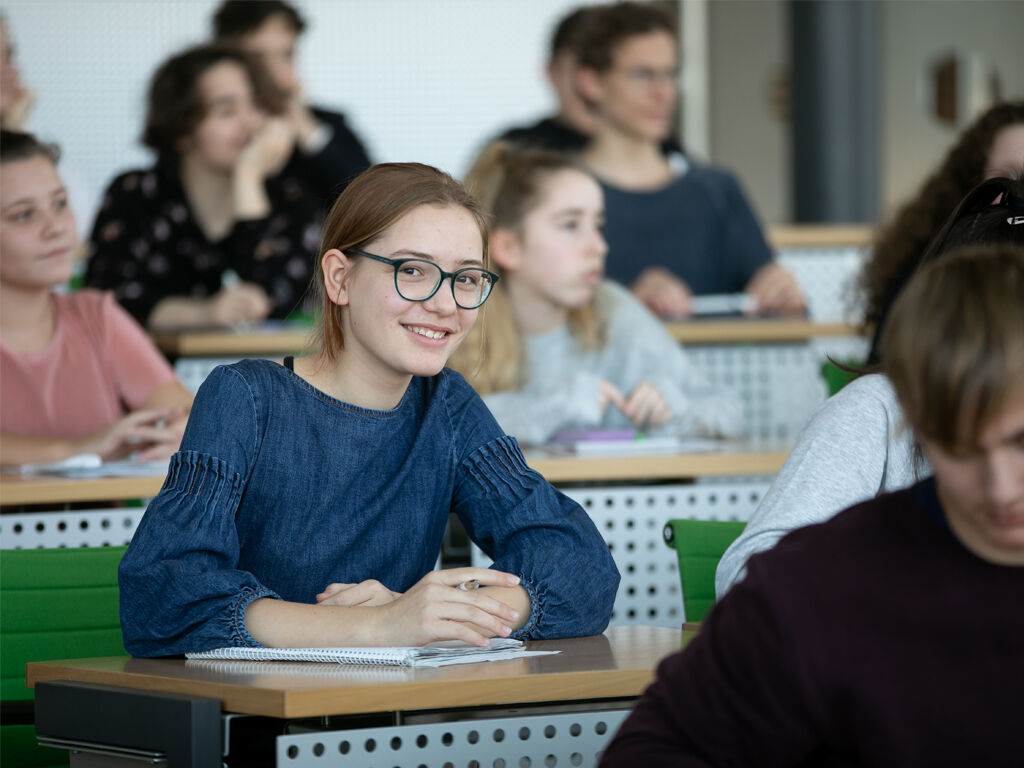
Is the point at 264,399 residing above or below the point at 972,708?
above

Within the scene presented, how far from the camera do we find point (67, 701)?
1.35 m

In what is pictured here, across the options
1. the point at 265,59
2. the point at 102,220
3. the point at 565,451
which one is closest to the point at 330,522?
the point at 565,451

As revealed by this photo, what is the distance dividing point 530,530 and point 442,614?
0.30m

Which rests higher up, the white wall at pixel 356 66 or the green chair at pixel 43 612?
the white wall at pixel 356 66

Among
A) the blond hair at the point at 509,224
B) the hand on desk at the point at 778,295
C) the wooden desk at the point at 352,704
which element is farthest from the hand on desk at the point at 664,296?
the wooden desk at the point at 352,704

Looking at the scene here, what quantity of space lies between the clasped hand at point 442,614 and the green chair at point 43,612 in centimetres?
44

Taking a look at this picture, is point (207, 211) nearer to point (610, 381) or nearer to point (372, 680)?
point (610, 381)

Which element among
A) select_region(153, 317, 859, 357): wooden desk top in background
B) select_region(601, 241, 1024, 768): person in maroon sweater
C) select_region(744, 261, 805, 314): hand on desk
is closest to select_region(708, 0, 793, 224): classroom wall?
select_region(744, 261, 805, 314): hand on desk

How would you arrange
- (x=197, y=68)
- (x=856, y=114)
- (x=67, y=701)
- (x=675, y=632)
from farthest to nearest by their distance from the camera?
(x=856, y=114), (x=197, y=68), (x=675, y=632), (x=67, y=701)

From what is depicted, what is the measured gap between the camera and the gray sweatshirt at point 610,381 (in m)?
2.98

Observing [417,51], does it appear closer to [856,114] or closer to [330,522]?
[856,114]

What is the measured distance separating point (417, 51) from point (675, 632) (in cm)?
615

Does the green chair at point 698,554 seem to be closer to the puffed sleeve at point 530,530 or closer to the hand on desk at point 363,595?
the puffed sleeve at point 530,530

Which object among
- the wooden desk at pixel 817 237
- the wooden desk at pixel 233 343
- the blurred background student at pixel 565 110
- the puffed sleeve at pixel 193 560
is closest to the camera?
the puffed sleeve at pixel 193 560
